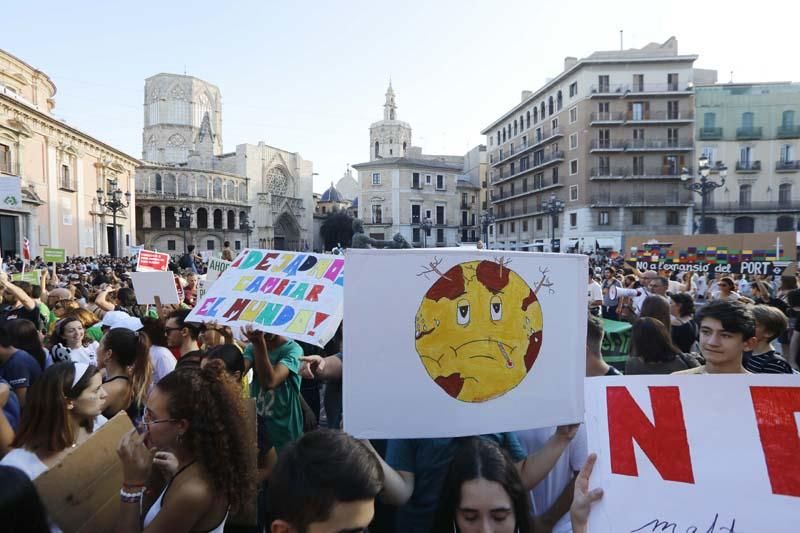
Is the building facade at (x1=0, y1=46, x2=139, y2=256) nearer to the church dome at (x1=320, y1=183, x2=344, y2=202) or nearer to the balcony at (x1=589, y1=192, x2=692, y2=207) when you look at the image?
the balcony at (x1=589, y1=192, x2=692, y2=207)

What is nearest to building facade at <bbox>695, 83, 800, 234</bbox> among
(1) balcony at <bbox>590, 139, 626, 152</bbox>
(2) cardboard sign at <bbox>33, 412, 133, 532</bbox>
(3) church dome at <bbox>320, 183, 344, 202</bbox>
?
(1) balcony at <bbox>590, 139, 626, 152</bbox>

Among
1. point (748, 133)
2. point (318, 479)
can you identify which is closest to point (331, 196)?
point (748, 133)

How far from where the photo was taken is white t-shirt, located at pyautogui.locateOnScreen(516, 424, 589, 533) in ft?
7.73

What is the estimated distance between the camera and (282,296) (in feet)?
10.7

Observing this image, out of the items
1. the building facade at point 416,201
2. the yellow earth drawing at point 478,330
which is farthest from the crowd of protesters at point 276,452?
the building facade at point 416,201

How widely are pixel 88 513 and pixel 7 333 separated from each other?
233 centimetres

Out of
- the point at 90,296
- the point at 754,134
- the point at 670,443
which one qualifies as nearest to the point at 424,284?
the point at 670,443

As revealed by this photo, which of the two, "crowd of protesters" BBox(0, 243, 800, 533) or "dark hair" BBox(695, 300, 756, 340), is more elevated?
"dark hair" BBox(695, 300, 756, 340)

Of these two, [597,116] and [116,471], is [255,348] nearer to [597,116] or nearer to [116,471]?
[116,471]

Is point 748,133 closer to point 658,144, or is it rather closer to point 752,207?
point 752,207

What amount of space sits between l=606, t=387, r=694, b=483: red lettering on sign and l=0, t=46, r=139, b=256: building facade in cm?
2490

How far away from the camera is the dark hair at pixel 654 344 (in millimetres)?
3557

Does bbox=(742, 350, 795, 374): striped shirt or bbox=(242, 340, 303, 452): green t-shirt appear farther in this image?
bbox=(742, 350, 795, 374): striped shirt

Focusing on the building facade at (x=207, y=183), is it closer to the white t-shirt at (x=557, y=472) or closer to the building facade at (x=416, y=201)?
the building facade at (x=416, y=201)
